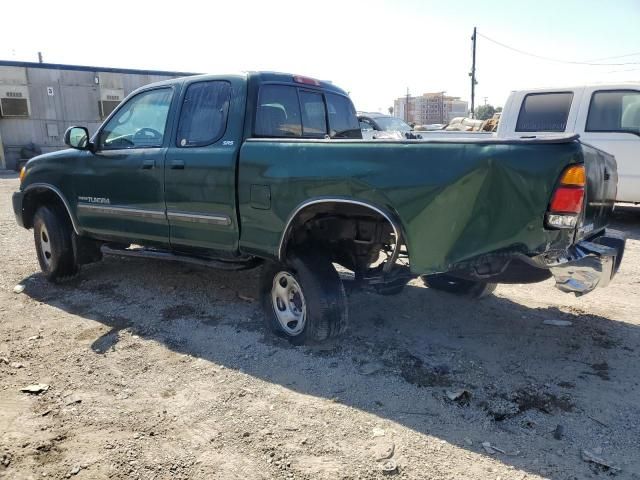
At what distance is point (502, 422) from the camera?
2982mm

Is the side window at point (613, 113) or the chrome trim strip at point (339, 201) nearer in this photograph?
the chrome trim strip at point (339, 201)

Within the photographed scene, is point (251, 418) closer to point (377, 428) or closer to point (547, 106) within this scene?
point (377, 428)

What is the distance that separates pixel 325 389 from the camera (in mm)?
3398

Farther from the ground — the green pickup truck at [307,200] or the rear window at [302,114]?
the rear window at [302,114]

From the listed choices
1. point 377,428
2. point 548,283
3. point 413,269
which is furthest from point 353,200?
point 548,283

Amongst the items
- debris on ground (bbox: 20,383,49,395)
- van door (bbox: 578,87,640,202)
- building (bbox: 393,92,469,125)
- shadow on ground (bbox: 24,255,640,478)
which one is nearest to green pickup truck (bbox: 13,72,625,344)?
shadow on ground (bbox: 24,255,640,478)

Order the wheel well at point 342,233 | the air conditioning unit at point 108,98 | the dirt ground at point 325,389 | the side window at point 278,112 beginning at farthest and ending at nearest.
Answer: the air conditioning unit at point 108,98
the side window at point 278,112
the wheel well at point 342,233
the dirt ground at point 325,389

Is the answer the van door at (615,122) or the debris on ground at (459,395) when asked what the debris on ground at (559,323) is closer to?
the debris on ground at (459,395)

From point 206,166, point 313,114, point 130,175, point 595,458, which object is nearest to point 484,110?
point 313,114

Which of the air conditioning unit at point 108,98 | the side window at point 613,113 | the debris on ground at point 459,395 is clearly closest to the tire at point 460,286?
the debris on ground at point 459,395

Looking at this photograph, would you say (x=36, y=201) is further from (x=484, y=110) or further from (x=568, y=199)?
(x=484, y=110)

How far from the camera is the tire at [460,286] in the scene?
4996 millimetres

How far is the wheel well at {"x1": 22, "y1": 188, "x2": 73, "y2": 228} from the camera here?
5809 mm

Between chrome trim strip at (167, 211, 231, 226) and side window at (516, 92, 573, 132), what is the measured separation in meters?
5.55
